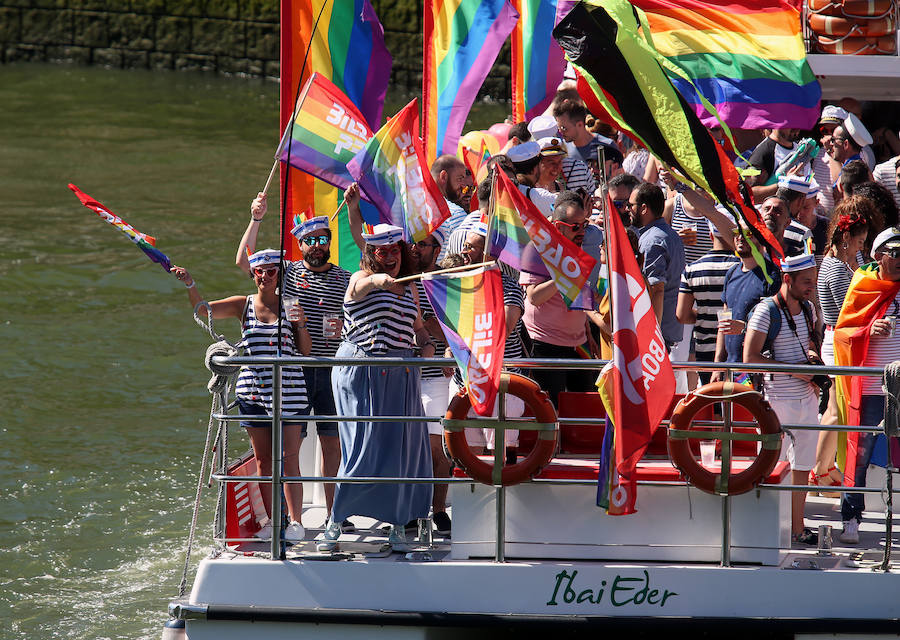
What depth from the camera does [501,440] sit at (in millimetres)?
6121

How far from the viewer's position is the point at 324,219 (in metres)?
7.21

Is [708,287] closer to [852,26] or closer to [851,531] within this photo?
[851,531]

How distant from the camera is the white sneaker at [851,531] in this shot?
22.0 ft

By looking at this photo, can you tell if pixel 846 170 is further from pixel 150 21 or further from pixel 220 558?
pixel 150 21

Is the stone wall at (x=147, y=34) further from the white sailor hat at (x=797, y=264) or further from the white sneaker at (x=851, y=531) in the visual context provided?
the white sneaker at (x=851, y=531)

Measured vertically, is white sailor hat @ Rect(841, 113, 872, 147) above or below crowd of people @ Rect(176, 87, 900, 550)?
above

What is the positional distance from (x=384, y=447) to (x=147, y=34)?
27645 millimetres

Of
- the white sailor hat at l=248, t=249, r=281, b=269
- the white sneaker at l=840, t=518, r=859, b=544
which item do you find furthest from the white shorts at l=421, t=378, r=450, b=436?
the white sneaker at l=840, t=518, r=859, b=544

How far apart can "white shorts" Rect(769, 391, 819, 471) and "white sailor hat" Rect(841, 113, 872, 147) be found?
3601mm

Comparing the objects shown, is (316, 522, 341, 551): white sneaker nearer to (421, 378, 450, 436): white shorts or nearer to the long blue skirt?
the long blue skirt

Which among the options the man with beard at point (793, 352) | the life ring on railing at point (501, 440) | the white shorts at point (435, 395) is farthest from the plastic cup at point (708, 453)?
the white shorts at point (435, 395)

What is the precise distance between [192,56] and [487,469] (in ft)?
91.4

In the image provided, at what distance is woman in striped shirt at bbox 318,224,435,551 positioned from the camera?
257 inches

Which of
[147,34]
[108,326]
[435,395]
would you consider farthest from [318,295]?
[147,34]
